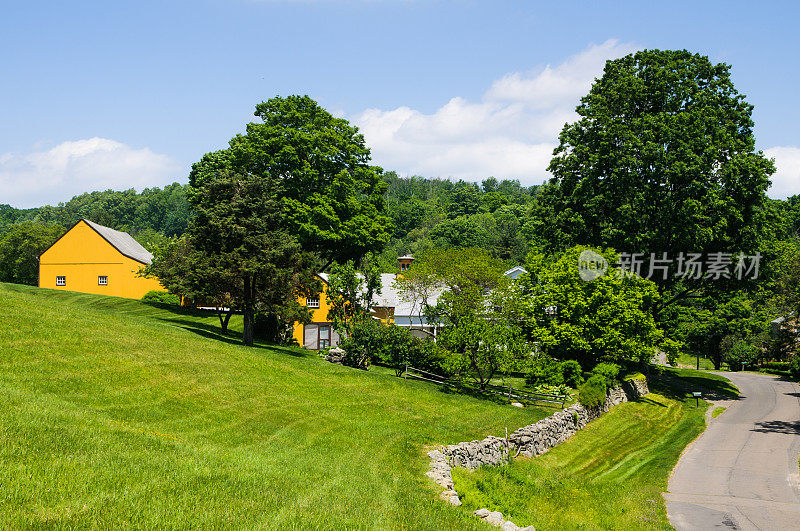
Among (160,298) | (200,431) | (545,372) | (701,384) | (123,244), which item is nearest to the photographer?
(200,431)

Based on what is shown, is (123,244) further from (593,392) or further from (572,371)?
(593,392)

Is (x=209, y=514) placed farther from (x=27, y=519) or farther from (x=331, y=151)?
(x=331, y=151)

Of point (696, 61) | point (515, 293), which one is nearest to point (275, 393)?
point (515, 293)

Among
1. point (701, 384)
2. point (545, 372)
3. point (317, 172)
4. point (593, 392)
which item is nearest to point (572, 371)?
point (545, 372)

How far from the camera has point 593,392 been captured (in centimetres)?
3325

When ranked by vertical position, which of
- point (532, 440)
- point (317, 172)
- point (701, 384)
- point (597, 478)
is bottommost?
point (701, 384)

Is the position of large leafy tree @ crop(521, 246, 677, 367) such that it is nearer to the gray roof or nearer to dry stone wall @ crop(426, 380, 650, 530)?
dry stone wall @ crop(426, 380, 650, 530)

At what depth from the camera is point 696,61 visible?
41.6m

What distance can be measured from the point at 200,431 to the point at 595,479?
51.8ft

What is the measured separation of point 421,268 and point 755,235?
23.7 metres

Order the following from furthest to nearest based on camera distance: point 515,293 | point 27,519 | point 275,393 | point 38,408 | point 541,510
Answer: point 515,293 → point 275,393 → point 541,510 → point 38,408 → point 27,519

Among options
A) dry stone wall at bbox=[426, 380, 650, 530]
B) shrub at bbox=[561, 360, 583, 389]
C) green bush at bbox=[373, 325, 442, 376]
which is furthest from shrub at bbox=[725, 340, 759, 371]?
green bush at bbox=[373, 325, 442, 376]

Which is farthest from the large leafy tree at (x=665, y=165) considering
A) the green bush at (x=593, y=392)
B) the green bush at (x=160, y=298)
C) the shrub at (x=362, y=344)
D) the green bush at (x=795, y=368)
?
the green bush at (x=160, y=298)

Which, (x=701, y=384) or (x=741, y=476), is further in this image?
(x=701, y=384)
